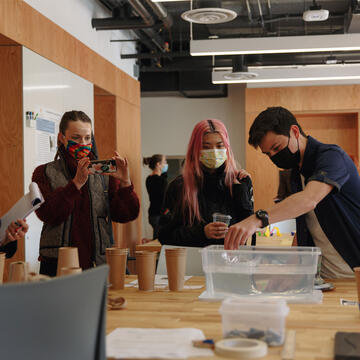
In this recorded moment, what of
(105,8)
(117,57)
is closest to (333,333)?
(105,8)

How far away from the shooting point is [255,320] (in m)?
1.54

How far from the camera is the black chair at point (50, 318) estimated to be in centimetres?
123

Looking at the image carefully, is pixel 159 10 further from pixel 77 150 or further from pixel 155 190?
pixel 77 150

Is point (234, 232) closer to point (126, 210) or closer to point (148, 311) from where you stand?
point (148, 311)

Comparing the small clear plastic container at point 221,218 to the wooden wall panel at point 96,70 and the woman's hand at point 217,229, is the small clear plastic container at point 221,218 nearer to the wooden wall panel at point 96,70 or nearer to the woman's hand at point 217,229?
the woman's hand at point 217,229

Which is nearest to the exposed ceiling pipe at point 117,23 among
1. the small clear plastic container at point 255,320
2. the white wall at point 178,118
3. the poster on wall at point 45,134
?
the poster on wall at point 45,134

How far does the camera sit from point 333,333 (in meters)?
1.69

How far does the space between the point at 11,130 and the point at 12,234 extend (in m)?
2.25

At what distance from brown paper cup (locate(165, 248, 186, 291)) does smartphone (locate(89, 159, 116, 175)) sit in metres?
0.68

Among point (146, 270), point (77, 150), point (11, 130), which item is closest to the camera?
point (146, 270)

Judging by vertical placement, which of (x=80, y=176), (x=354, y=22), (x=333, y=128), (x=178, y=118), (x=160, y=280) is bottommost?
(x=160, y=280)

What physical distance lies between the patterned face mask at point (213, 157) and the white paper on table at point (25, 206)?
91cm

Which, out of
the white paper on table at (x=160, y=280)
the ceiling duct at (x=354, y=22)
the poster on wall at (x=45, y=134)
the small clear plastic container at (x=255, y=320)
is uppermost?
the ceiling duct at (x=354, y=22)

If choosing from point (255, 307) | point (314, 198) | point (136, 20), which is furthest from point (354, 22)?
point (255, 307)
